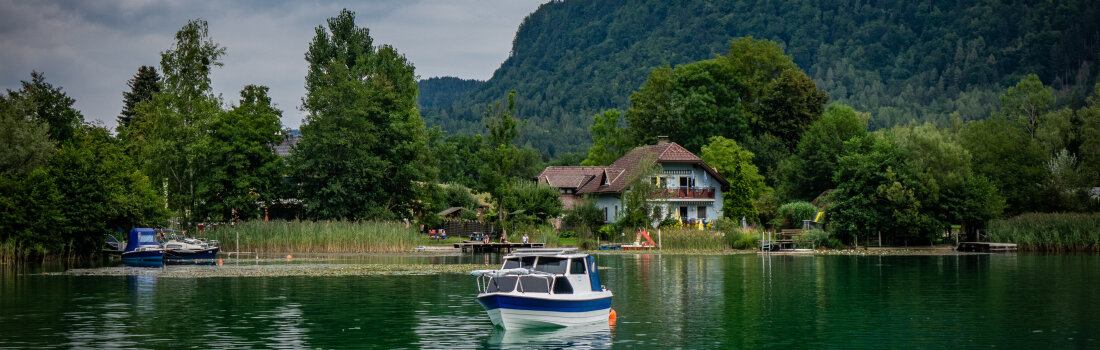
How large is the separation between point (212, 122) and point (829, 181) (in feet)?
184

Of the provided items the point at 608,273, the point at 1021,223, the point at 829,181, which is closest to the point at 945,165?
the point at 1021,223

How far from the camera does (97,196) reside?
68.0 meters

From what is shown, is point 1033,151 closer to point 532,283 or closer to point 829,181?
point 829,181

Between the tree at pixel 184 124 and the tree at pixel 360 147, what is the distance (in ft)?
26.7

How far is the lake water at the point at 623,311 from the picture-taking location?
94.8 ft

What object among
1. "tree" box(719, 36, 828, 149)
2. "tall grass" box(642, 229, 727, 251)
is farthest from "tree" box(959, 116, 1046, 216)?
"tree" box(719, 36, 828, 149)

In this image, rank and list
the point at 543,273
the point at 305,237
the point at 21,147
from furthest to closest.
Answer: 1. the point at 305,237
2. the point at 21,147
3. the point at 543,273

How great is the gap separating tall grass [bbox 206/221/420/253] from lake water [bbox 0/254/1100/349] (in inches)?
795

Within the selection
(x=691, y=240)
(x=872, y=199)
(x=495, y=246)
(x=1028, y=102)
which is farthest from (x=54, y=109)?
(x=1028, y=102)

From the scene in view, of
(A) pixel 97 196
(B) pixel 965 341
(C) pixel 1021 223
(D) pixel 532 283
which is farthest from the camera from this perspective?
(C) pixel 1021 223

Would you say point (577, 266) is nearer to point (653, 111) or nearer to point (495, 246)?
point (495, 246)

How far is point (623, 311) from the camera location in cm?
3612

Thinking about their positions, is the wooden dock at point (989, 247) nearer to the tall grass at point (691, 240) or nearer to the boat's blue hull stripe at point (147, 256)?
the tall grass at point (691, 240)

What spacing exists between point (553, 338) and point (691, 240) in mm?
53482
